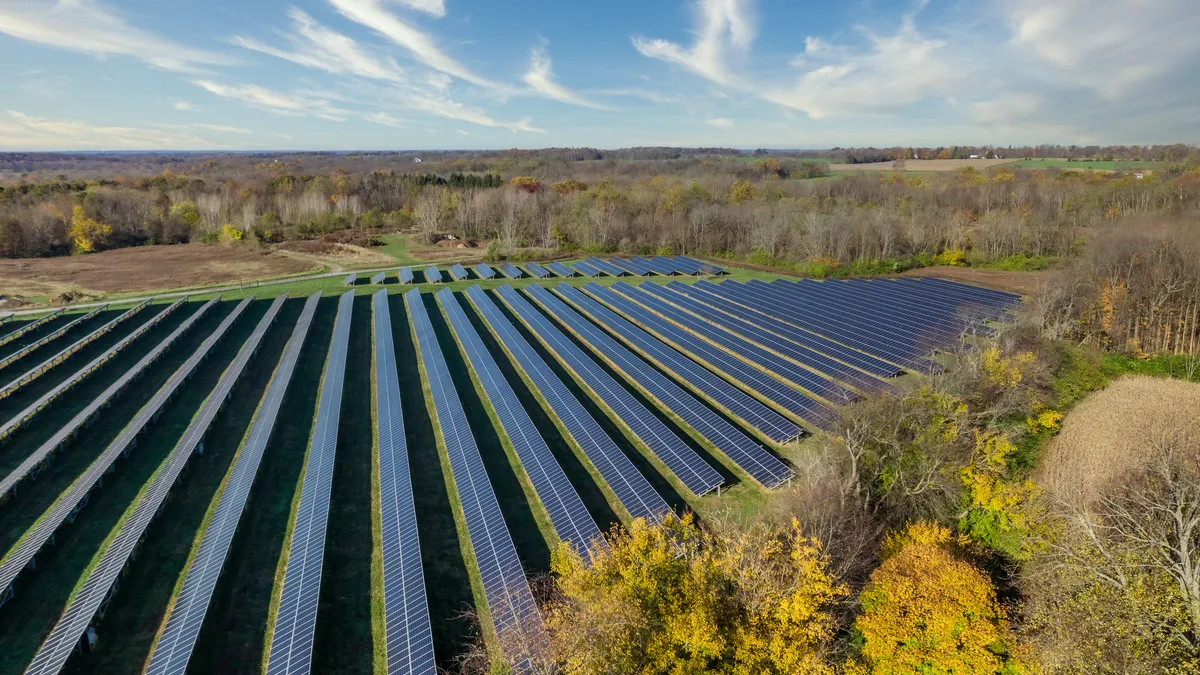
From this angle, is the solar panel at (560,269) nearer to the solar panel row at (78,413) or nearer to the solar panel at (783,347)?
the solar panel at (783,347)

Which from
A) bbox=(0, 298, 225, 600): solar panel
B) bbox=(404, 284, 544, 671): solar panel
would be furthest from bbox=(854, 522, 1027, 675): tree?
bbox=(0, 298, 225, 600): solar panel

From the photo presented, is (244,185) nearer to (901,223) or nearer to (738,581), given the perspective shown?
(901,223)

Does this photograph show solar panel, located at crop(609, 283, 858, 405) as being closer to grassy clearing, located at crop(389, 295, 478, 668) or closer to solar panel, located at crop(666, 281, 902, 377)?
solar panel, located at crop(666, 281, 902, 377)

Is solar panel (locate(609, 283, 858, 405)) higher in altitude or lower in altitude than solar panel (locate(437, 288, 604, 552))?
higher

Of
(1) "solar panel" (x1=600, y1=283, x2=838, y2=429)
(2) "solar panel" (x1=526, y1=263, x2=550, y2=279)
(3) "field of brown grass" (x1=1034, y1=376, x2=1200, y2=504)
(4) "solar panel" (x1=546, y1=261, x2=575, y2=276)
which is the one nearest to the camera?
(3) "field of brown grass" (x1=1034, y1=376, x2=1200, y2=504)

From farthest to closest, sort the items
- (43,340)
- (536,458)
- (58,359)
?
(43,340), (58,359), (536,458)

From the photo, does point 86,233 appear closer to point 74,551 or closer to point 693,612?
point 74,551

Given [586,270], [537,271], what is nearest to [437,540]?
[537,271]
